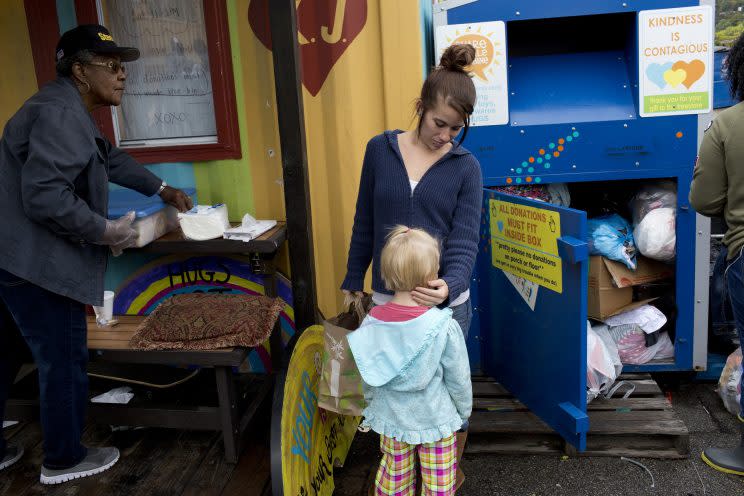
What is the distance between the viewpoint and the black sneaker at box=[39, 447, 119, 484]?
286cm

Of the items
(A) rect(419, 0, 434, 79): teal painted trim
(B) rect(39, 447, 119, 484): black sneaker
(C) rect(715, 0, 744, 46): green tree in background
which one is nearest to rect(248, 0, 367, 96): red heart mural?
(A) rect(419, 0, 434, 79): teal painted trim

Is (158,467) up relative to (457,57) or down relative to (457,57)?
down

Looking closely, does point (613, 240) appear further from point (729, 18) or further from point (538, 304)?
point (729, 18)

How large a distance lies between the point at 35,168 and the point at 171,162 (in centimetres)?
113

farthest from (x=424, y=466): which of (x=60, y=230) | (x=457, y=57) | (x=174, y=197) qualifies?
(x=174, y=197)

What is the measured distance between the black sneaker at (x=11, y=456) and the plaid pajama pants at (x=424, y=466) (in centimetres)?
193

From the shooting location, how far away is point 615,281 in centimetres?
331

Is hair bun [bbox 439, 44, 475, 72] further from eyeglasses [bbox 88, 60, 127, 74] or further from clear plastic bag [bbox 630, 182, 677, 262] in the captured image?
clear plastic bag [bbox 630, 182, 677, 262]

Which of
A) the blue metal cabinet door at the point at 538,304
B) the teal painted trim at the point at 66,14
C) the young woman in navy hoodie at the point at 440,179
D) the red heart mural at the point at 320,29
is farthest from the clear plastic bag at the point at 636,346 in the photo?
the teal painted trim at the point at 66,14

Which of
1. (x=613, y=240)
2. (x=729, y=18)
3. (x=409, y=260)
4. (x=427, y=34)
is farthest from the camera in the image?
(x=729, y=18)

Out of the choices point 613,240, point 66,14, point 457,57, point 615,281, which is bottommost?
point 615,281

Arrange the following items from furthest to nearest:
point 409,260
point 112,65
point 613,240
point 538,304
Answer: point 613,240 < point 538,304 < point 112,65 < point 409,260

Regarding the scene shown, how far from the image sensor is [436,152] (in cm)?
238

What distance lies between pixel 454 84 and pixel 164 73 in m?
1.85
